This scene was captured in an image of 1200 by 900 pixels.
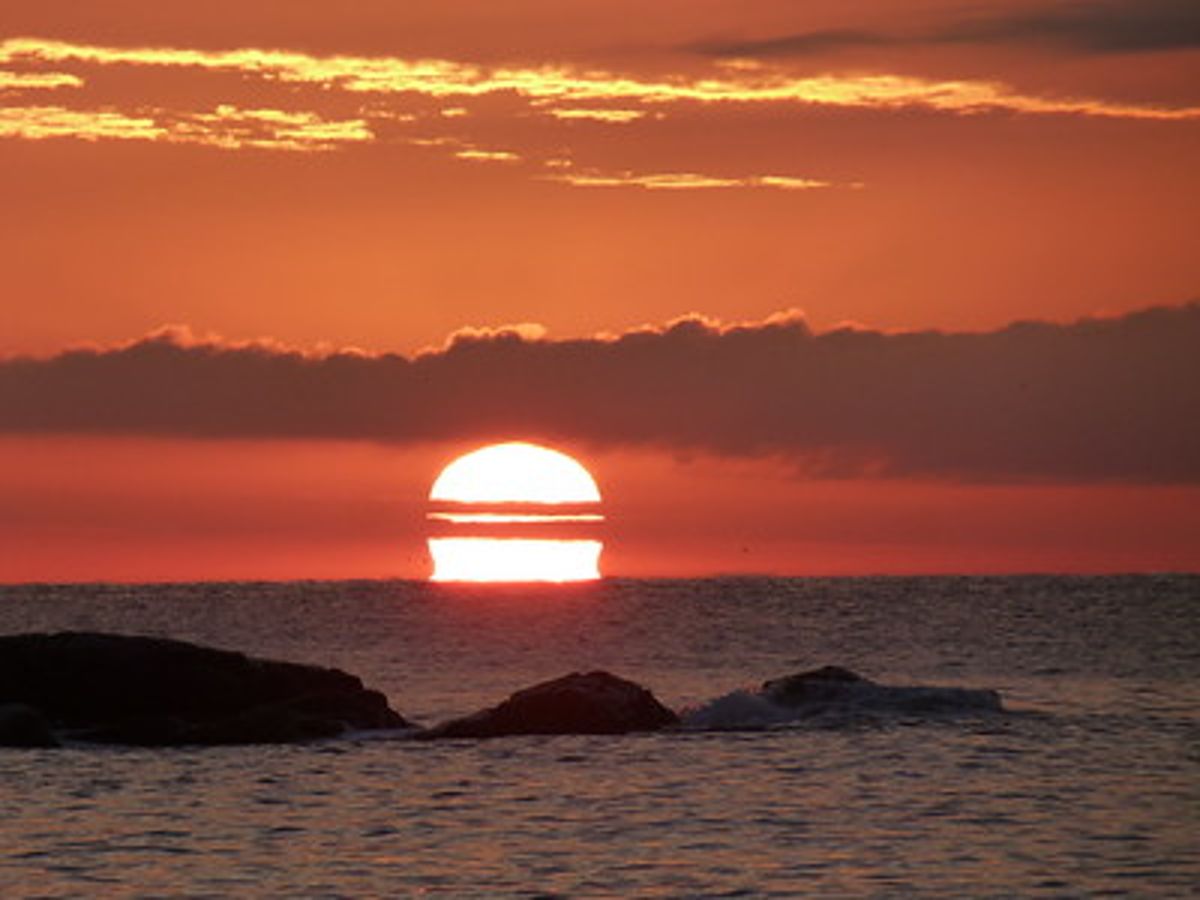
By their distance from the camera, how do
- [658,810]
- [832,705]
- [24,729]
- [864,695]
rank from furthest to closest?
[864,695] → [832,705] → [24,729] → [658,810]

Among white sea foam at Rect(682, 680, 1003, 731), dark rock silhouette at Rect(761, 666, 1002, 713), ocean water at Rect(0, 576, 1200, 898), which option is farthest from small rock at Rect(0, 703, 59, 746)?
dark rock silhouette at Rect(761, 666, 1002, 713)

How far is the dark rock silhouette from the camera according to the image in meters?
72.1

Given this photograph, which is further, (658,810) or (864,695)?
Answer: (864,695)

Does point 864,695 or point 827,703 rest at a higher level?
point 864,695

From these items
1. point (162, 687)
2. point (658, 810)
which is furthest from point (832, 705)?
point (658, 810)

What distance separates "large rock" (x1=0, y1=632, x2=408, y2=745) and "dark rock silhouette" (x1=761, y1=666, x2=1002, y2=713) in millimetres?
11462

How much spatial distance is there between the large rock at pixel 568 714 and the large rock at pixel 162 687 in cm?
287

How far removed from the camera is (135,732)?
65250 mm

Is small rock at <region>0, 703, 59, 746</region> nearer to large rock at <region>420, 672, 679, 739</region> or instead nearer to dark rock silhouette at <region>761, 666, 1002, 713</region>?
large rock at <region>420, 672, 679, 739</region>

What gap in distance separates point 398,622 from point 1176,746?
120 m

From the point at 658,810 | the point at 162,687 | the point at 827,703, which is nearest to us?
the point at 658,810

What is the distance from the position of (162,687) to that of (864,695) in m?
19.7

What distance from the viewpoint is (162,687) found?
69.1 metres

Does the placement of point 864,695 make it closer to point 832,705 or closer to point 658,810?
point 832,705
